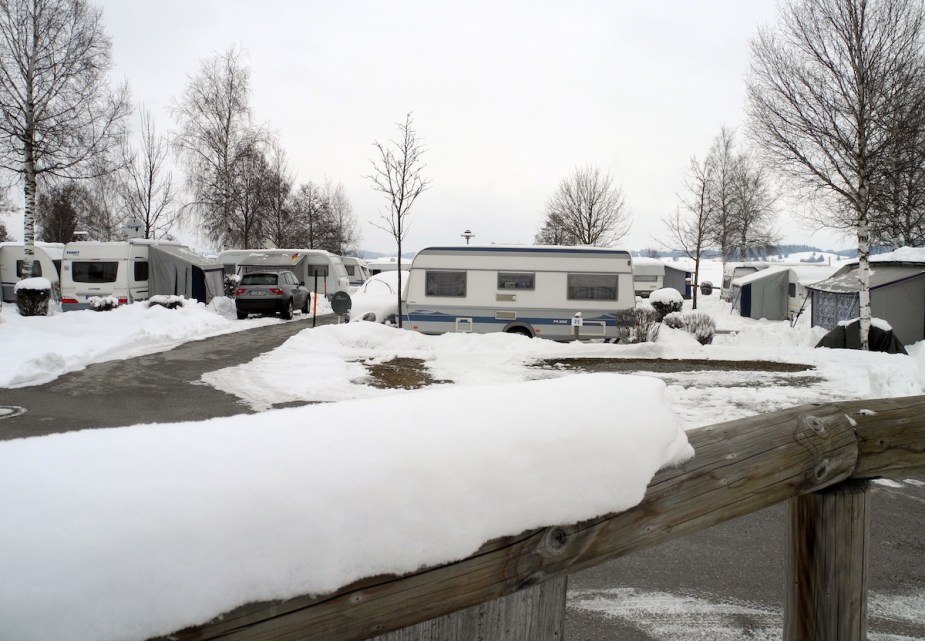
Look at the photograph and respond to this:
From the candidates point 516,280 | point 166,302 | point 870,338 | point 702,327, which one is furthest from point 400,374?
point 166,302

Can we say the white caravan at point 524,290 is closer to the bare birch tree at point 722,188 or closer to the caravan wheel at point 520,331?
the caravan wheel at point 520,331

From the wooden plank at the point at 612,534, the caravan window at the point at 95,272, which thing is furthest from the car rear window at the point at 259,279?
the wooden plank at the point at 612,534

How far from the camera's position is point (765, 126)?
16.2 meters

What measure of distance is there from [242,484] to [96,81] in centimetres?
2491

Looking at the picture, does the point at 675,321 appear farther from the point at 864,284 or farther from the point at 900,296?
the point at 900,296

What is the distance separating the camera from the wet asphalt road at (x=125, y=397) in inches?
311

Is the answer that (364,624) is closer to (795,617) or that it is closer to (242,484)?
(242,484)

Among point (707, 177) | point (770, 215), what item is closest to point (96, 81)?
point (707, 177)

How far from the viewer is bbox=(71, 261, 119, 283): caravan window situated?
23000 millimetres

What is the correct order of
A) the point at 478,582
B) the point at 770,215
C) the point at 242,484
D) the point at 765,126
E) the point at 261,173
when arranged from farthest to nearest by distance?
the point at 770,215 → the point at 261,173 → the point at 765,126 → the point at 478,582 → the point at 242,484

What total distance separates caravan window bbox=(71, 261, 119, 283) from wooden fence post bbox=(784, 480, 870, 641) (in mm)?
25504

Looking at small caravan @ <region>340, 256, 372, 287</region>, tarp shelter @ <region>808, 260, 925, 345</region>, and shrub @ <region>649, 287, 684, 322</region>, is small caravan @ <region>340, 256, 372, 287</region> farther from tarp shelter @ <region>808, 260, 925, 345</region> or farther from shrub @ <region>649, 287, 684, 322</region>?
tarp shelter @ <region>808, 260, 925, 345</region>

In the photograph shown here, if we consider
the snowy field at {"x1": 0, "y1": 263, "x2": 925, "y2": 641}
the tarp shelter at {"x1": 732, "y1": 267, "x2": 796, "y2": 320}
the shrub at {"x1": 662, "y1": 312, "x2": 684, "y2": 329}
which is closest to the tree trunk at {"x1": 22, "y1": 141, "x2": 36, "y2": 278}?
the shrub at {"x1": 662, "y1": 312, "x2": 684, "y2": 329}

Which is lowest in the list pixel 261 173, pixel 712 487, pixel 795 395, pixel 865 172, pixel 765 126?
pixel 795 395
